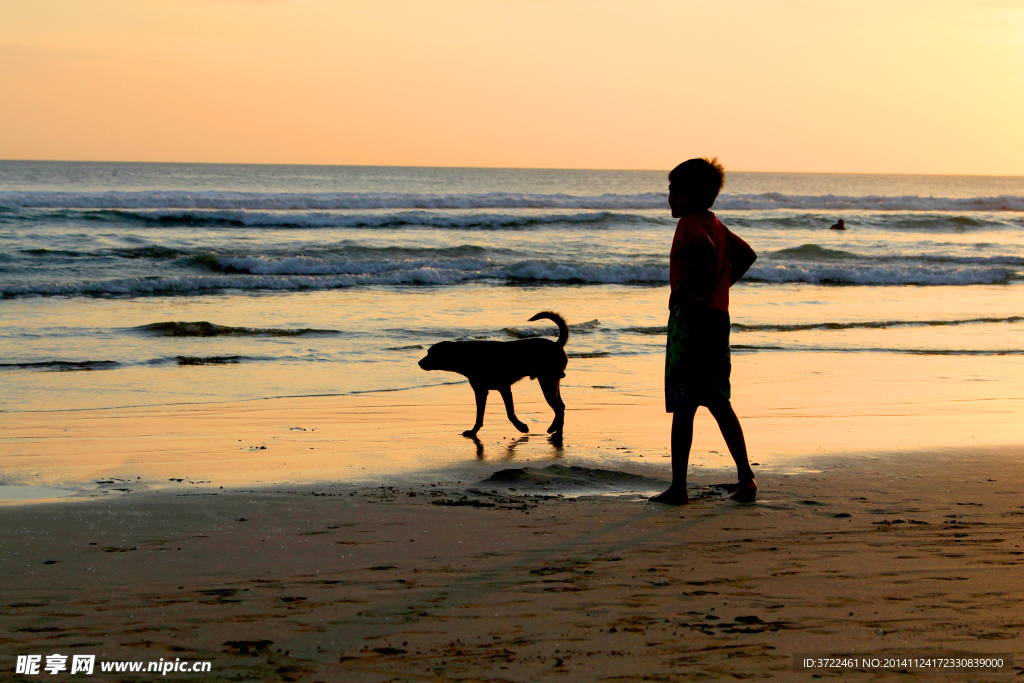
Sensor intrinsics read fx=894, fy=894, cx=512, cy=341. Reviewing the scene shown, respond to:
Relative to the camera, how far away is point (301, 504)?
14.2ft

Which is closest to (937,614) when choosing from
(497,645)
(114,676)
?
(497,645)

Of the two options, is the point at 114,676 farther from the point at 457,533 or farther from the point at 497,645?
the point at 457,533

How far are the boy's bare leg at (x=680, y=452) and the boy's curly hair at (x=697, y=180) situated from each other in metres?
1.00

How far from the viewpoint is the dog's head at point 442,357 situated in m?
6.89

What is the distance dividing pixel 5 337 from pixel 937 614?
1109 centimetres

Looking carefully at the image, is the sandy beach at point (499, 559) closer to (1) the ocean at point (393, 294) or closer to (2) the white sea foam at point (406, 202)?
(1) the ocean at point (393, 294)

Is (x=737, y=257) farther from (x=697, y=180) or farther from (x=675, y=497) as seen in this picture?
(x=675, y=497)

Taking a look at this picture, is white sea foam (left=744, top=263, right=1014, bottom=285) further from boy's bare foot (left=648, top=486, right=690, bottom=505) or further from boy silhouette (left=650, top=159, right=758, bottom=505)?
boy's bare foot (left=648, top=486, right=690, bottom=505)

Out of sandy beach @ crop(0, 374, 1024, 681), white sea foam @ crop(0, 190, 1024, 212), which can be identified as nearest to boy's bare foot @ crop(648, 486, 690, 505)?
sandy beach @ crop(0, 374, 1024, 681)

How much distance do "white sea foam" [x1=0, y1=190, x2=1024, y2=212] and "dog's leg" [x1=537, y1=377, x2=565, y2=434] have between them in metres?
27.9

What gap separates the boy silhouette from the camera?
4191 mm

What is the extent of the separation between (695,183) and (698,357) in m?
0.83

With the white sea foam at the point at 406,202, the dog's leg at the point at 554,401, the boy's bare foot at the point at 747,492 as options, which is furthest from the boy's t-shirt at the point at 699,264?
the white sea foam at the point at 406,202

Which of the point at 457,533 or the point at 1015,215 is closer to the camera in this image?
the point at 457,533
